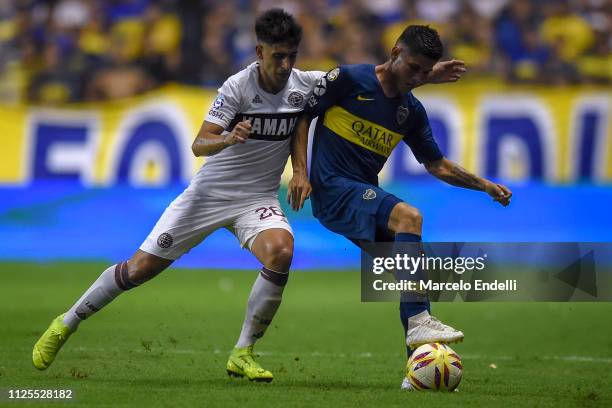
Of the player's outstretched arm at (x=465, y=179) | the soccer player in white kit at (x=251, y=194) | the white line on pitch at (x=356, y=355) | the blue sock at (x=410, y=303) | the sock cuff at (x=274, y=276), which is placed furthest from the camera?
the white line on pitch at (x=356, y=355)

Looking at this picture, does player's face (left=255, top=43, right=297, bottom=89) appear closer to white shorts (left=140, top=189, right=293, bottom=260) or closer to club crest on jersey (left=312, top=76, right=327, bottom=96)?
club crest on jersey (left=312, top=76, right=327, bottom=96)

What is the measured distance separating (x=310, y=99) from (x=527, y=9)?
11919 millimetres

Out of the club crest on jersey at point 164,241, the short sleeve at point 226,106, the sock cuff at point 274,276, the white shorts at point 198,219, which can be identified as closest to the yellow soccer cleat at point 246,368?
the sock cuff at point 274,276

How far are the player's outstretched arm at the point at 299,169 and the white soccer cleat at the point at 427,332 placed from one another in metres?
1.00

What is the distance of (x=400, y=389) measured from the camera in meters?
6.71

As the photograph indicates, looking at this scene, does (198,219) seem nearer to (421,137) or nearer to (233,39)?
(421,137)

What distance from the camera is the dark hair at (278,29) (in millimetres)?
6781

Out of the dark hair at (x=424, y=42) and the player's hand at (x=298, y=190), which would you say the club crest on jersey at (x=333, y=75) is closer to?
the dark hair at (x=424, y=42)

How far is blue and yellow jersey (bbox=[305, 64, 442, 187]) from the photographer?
7.24 metres

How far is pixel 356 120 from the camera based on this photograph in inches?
285

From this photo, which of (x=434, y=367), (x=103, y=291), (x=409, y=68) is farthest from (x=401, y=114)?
(x=103, y=291)

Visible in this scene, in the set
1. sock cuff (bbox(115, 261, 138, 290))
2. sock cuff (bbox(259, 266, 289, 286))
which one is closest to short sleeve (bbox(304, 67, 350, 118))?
A: sock cuff (bbox(259, 266, 289, 286))

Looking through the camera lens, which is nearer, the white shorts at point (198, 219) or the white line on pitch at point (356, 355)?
the white shorts at point (198, 219)

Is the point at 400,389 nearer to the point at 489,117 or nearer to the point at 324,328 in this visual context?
the point at 324,328
